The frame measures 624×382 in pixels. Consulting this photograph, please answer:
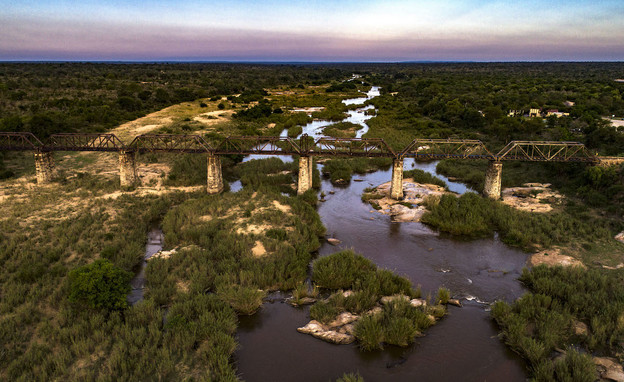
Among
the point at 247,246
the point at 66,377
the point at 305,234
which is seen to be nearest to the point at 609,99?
the point at 305,234

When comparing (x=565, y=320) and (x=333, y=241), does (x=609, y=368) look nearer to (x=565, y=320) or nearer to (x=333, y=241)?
(x=565, y=320)

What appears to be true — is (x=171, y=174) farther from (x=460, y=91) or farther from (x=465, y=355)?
(x=460, y=91)

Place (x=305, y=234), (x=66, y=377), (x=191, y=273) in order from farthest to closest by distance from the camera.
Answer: (x=305, y=234) < (x=191, y=273) < (x=66, y=377)

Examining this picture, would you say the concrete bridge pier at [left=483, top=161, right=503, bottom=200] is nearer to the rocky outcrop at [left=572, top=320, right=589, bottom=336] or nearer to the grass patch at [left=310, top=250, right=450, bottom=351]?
the rocky outcrop at [left=572, top=320, right=589, bottom=336]

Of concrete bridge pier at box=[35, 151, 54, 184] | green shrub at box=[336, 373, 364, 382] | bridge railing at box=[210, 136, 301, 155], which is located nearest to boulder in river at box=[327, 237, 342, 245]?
bridge railing at box=[210, 136, 301, 155]

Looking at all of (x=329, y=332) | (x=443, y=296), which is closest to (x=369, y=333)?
(x=329, y=332)

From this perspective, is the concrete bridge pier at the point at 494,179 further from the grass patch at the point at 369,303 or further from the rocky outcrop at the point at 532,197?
the grass patch at the point at 369,303

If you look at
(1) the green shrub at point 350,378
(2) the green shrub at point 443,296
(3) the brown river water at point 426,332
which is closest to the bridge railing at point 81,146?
(3) the brown river water at point 426,332
